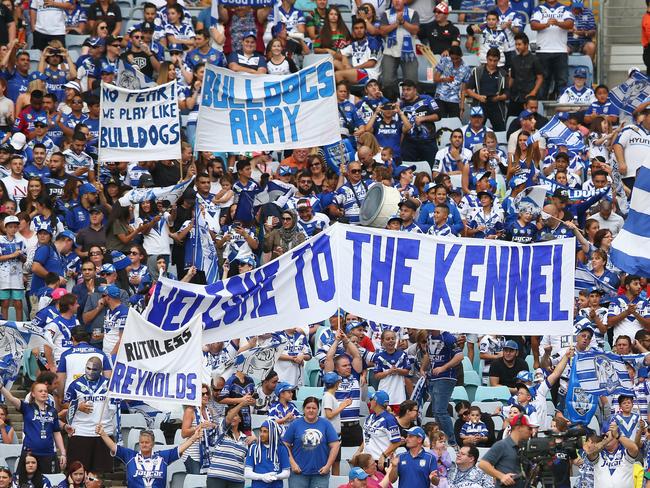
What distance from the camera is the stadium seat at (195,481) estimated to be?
1942cm

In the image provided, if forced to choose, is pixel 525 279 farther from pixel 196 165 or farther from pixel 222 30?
pixel 222 30

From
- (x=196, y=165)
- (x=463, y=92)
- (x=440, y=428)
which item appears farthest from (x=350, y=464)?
(x=463, y=92)

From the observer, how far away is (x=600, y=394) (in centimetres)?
1984

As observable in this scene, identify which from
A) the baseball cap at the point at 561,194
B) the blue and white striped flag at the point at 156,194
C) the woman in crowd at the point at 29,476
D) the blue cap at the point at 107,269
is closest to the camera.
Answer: the woman in crowd at the point at 29,476

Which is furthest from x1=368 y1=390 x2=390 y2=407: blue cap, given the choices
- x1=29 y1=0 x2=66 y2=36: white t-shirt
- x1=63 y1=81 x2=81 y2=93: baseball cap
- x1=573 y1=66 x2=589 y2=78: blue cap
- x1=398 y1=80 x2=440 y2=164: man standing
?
x1=29 y1=0 x2=66 y2=36: white t-shirt

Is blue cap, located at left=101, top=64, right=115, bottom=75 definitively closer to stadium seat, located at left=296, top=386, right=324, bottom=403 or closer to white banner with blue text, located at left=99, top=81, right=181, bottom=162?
white banner with blue text, located at left=99, top=81, right=181, bottom=162

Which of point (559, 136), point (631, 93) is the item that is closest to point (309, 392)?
point (559, 136)

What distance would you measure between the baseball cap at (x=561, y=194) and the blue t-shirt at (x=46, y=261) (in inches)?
238

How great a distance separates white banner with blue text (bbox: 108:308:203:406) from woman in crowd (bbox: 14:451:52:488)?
148cm

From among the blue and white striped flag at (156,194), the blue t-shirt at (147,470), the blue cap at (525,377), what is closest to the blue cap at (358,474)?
the blue t-shirt at (147,470)

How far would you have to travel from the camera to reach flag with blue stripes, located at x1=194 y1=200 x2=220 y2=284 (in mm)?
22250

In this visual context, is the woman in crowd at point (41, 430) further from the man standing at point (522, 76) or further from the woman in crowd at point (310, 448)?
the man standing at point (522, 76)

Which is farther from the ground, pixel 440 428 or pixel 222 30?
pixel 222 30

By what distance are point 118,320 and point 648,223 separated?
21.1 ft
